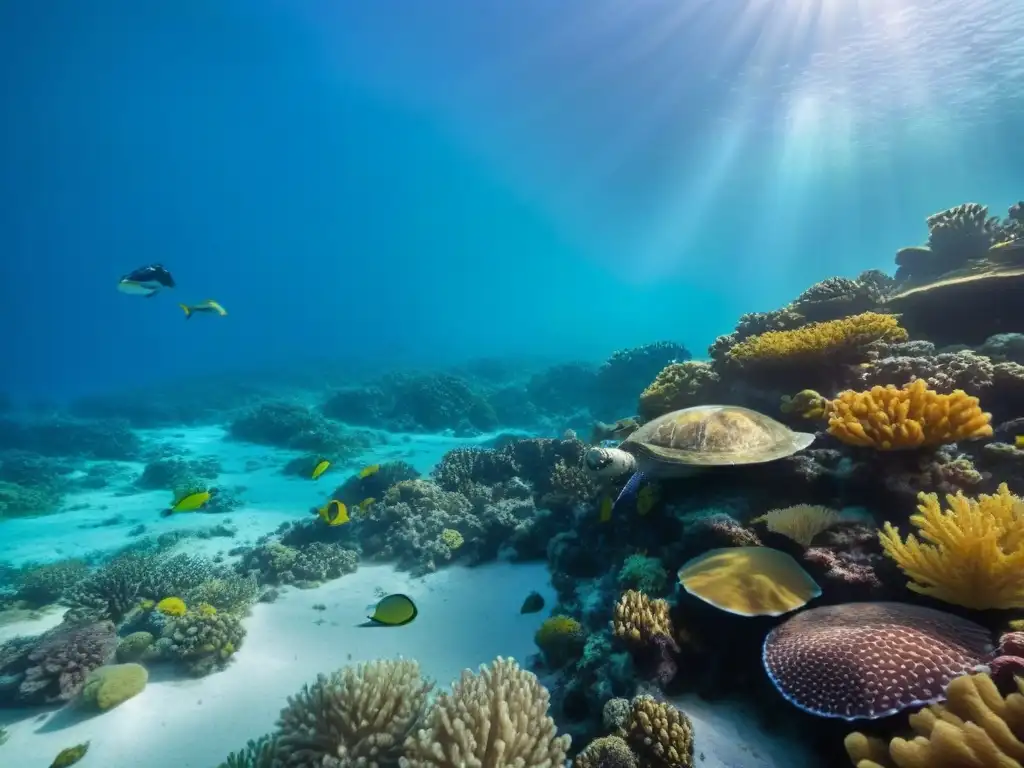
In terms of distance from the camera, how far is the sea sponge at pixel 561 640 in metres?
5.30

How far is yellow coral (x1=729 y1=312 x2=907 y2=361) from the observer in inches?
240

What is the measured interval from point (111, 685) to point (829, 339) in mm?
10113

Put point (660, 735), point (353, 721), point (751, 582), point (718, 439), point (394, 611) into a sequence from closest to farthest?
point (660, 735) < point (353, 721) < point (751, 582) < point (394, 611) < point (718, 439)

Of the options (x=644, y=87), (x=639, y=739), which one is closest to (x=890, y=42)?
(x=644, y=87)

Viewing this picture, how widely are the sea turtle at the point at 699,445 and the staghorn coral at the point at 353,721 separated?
305 cm

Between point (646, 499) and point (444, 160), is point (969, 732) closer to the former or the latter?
point (646, 499)

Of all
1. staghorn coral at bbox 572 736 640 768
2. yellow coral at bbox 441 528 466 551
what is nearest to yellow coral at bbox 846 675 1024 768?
staghorn coral at bbox 572 736 640 768

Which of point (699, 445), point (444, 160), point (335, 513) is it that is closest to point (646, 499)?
point (699, 445)

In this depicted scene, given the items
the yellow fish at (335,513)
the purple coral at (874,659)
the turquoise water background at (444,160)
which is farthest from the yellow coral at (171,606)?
the turquoise water background at (444,160)

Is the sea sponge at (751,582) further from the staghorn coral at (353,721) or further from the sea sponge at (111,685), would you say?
the sea sponge at (111,685)

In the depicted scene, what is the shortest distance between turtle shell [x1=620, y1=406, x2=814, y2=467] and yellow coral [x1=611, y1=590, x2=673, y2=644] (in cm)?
143

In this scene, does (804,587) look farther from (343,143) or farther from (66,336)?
(66,336)

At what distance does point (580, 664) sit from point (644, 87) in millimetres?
41920

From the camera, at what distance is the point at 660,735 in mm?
3025
